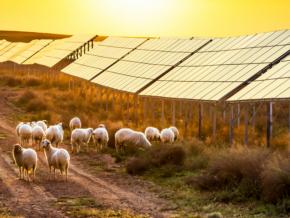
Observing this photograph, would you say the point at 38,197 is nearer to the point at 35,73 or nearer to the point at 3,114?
the point at 3,114

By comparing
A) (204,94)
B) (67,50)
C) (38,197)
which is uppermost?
(67,50)

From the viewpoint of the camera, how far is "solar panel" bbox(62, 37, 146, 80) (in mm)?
47497

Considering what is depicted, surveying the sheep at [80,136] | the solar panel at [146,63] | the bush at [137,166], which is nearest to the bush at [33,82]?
Answer: the solar panel at [146,63]

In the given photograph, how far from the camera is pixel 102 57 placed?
52125mm

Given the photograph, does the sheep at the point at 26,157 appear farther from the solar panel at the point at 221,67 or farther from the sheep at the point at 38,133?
the solar panel at the point at 221,67

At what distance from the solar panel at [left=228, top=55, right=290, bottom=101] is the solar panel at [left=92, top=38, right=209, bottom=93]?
8761mm

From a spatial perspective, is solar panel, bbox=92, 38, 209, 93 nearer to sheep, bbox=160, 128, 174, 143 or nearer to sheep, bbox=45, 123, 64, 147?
sheep, bbox=160, 128, 174, 143

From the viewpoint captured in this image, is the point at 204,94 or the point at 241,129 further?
the point at 241,129

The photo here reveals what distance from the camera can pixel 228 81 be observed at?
29031 millimetres

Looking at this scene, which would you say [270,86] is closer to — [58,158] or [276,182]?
[58,158]

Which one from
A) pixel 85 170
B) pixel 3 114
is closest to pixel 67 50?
pixel 3 114

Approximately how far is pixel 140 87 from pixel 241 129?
635cm

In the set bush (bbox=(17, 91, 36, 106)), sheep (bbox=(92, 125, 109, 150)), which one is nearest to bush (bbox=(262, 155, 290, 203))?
sheep (bbox=(92, 125, 109, 150))

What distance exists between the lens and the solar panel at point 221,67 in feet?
94.4
